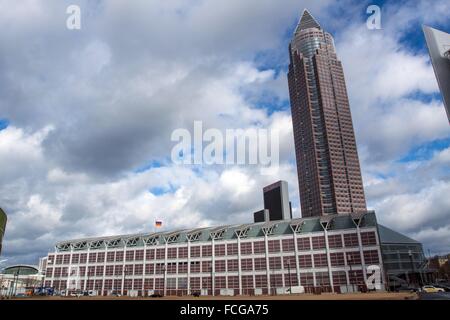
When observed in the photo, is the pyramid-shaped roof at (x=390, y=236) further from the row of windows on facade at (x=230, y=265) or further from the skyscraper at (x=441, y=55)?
the skyscraper at (x=441, y=55)

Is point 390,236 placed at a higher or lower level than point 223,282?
higher

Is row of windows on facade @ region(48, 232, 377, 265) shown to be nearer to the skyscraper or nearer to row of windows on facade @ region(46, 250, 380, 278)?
row of windows on facade @ region(46, 250, 380, 278)

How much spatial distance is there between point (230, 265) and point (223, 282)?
17.9 feet

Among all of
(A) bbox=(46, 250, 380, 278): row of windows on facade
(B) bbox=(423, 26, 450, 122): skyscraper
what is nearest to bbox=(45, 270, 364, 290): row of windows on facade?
(A) bbox=(46, 250, 380, 278): row of windows on facade

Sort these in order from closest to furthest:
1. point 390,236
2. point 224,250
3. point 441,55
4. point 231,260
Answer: point 441,55, point 231,260, point 390,236, point 224,250

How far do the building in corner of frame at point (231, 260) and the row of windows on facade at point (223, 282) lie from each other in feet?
0.81

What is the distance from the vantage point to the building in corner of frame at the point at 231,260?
90125 millimetres

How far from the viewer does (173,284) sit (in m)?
113

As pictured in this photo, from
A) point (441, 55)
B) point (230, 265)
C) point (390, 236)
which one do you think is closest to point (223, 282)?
point (230, 265)

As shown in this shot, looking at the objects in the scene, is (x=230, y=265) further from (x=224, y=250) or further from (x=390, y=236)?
(x=390, y=236)

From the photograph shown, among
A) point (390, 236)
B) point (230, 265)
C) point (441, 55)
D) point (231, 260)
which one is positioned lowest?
point (230, 265)

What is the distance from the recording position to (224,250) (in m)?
109
